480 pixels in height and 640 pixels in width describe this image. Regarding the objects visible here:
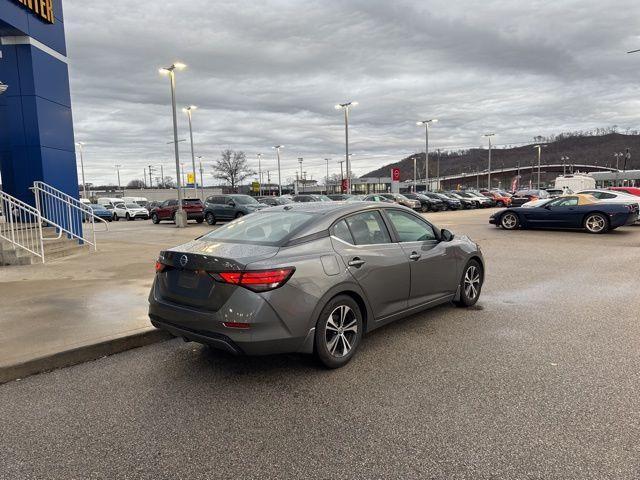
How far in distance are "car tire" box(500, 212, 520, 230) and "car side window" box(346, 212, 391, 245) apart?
14.2m

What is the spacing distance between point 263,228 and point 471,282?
3.17m

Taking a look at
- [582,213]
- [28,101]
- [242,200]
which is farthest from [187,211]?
[582,213]

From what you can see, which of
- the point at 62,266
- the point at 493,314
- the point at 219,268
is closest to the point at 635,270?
the point at 493,314

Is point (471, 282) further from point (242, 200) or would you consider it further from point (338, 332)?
point (242, 200)

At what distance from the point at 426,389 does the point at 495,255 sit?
820cm

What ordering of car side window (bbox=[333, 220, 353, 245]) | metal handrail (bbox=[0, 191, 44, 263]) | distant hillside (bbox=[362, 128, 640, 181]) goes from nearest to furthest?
car side window (bbox=[333, 220, 353, 245]), metal handrail (bbox=[0, 191, 44, 263]), distant hillside (bbox=[362, 128, 640, 181])

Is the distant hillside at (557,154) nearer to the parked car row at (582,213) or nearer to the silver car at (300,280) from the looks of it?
the parked car row at (582,213)

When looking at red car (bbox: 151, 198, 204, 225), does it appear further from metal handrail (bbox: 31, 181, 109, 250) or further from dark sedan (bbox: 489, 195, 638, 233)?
dark sedan (bbox: 489, 195, 638, 233)

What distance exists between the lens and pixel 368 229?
474 cm

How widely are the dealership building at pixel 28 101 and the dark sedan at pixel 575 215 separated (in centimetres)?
1571

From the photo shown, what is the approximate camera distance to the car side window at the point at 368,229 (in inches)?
180

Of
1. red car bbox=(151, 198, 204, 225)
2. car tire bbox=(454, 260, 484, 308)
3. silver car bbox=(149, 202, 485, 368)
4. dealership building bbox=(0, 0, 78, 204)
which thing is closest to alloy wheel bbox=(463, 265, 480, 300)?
car tire bbox=(454, 260, 484, 308)

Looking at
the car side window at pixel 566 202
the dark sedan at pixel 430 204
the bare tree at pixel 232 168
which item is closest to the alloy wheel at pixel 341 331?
the car side window at pixel 566 202

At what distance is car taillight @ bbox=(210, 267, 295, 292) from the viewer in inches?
143
